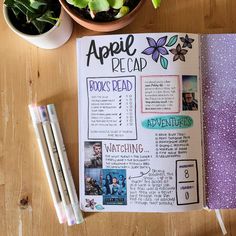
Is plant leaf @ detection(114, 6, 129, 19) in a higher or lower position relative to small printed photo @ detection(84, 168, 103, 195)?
higher

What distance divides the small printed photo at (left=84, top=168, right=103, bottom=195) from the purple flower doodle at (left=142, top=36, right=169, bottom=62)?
0.20 metres

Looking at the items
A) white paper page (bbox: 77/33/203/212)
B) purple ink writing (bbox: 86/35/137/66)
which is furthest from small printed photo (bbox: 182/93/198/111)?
purple ink writing (bbox: 86/35/137/66)

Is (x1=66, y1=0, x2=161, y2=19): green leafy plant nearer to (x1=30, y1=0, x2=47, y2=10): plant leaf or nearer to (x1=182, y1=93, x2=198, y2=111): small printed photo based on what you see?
(x1=30, y1=0, x2=47, y2=10): plant leaf

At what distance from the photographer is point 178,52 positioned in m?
0.55

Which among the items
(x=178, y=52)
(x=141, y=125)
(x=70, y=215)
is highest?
(x=178, y=52)

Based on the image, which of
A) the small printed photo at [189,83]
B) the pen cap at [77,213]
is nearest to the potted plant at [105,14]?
the small printed photo at [189,83]

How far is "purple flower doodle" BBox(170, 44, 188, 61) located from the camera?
1.82 ft

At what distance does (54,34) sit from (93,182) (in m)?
0.23

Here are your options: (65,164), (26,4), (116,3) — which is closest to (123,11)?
(116,3)

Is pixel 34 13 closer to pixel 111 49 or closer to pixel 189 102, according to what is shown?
pixel 111 49

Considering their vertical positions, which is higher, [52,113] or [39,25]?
[39,25]

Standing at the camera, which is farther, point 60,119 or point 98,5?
point 60,119

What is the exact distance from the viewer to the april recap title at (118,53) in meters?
0.56

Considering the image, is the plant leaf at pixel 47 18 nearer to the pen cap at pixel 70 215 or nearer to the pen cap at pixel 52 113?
the pen cap at pixel 52 113
